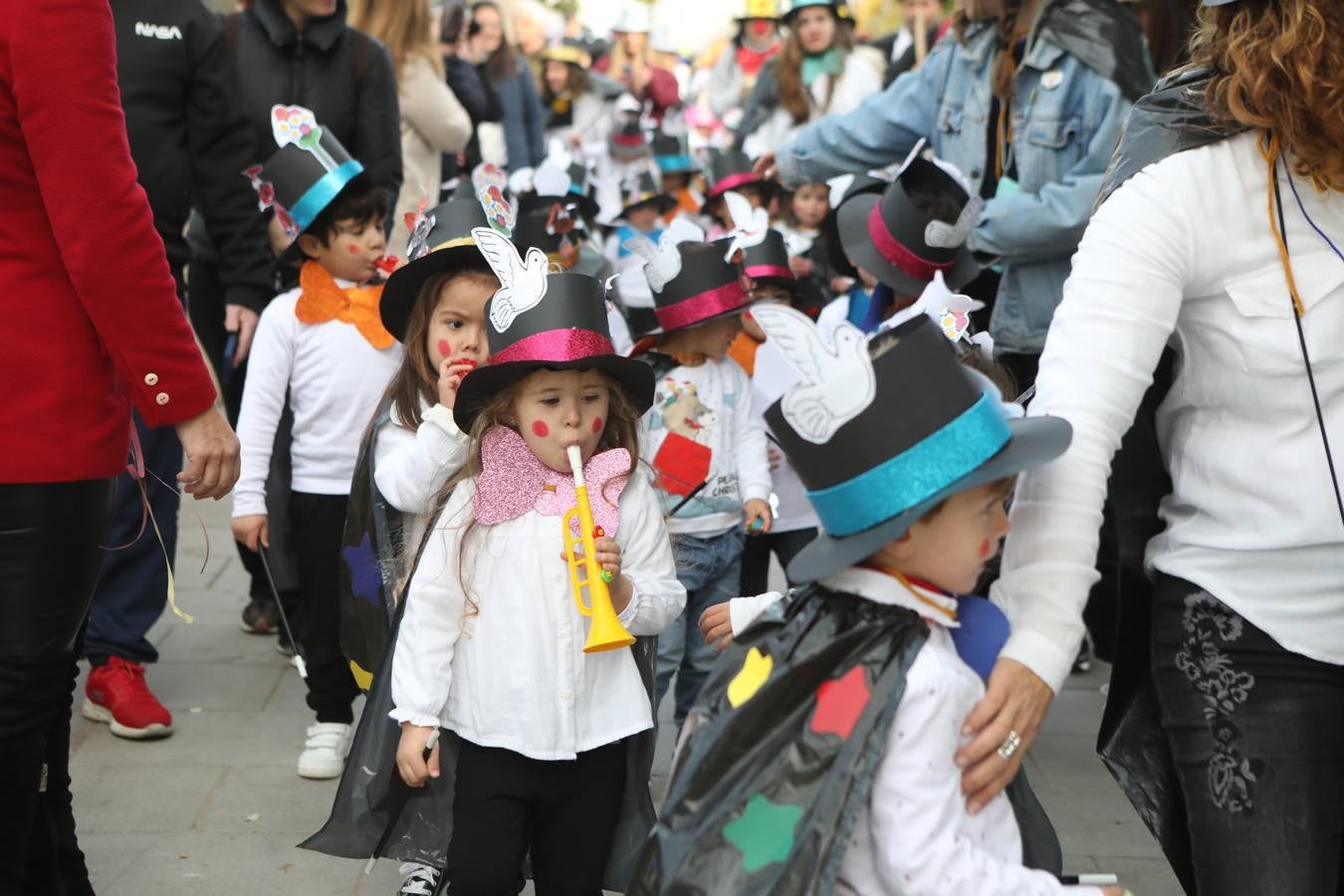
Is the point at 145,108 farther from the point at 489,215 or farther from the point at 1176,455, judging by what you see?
the point at 1176,455

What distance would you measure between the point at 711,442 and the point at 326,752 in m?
1.44

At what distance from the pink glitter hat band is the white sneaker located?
60.6 inches

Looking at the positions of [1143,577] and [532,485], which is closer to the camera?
[1143,577]

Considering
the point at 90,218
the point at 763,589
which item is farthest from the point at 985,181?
the point at 90,218

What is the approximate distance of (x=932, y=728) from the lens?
2.04 metres

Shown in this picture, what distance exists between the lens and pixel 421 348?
3818 mm

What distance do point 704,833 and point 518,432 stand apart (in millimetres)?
1336

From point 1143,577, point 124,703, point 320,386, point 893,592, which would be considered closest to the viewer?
point 893,592

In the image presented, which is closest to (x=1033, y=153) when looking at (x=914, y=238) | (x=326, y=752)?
(x=914, y=238)

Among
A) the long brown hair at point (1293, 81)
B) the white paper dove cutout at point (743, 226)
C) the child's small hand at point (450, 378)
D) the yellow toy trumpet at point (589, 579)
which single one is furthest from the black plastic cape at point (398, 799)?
the white paper dove cutout at point (743, 226)

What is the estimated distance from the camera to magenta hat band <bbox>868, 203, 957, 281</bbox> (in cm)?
476

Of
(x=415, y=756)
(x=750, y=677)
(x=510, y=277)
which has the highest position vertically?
(x=510, y=277)

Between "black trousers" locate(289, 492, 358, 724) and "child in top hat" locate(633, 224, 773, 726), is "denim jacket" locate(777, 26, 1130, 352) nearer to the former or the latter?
"child in top hat" locate(633, 224, 773, 726)

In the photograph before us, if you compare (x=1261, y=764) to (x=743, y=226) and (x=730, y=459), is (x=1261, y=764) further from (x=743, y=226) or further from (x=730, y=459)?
(x=743, y=226)
